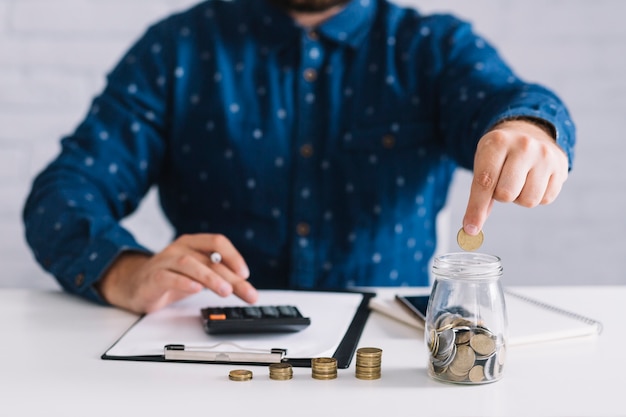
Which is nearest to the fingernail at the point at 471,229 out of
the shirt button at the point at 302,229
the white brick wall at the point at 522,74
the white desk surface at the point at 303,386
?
the white desk surface at the point at 303,386

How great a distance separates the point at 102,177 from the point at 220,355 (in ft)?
1.89

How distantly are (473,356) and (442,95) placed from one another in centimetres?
68

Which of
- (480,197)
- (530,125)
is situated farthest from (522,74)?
(480,197)

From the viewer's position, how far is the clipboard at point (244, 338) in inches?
30.0

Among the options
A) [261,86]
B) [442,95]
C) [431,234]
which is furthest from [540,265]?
[261,86]

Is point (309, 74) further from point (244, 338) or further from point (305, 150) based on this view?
point (244, 338)

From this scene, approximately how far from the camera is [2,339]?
2.78ft

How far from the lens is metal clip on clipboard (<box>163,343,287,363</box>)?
76cm

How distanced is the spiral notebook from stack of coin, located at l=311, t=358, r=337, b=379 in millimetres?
180

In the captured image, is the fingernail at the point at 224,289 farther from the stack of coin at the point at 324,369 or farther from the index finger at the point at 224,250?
the stack of coin at the point at 324,369

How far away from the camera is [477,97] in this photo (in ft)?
3.95

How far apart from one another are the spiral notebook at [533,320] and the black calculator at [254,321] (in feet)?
0.39

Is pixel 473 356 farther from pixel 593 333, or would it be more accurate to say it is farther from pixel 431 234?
pixel 431 234

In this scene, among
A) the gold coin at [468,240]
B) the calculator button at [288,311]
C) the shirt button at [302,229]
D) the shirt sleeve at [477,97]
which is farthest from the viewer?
the shirt button at [302,229]
